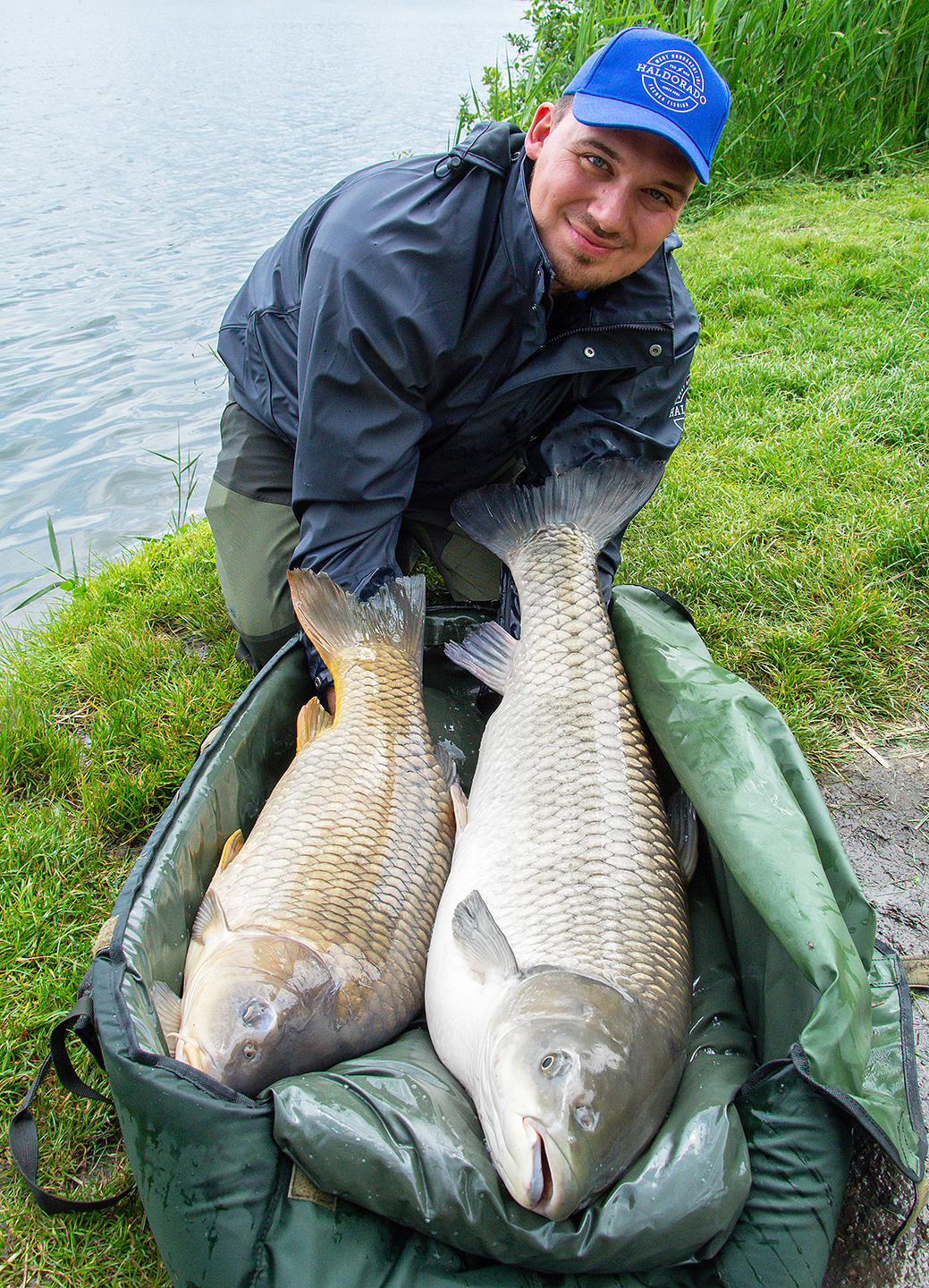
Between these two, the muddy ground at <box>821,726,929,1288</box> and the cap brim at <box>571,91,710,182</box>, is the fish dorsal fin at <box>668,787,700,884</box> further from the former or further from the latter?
the cap brim at <box>571,91,710,182</box>

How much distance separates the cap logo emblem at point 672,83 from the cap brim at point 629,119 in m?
0.04

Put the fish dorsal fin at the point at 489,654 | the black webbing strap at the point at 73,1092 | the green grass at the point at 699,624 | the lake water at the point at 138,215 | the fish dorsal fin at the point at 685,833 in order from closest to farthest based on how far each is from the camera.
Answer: the black webbing strap at the point at 73,1092 < the green grass at the point at 699,624 < the fish dorsal fin at the point at 685,833 < the fish dorsal fin at the point at 489,654 < the lake water at the point at 138,215

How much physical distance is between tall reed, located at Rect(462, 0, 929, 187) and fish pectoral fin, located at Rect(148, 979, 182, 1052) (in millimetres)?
5810

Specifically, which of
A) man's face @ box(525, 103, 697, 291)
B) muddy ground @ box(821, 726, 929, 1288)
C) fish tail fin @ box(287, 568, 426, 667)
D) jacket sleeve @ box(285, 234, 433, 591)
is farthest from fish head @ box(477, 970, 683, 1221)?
man's face @ box(525, 103, 697, 291)

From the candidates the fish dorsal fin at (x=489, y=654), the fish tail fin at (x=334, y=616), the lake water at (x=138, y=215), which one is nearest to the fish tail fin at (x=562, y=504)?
the fish dorsal fin at (x=489, y=654)

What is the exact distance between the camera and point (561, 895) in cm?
154

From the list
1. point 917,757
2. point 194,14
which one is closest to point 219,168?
point 917,757

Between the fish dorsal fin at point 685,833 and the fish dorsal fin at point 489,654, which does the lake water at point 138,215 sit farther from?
the fish dorsal fin at point 685,833

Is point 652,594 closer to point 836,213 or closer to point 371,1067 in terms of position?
point 371,1067

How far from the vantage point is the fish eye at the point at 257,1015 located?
1.37 m

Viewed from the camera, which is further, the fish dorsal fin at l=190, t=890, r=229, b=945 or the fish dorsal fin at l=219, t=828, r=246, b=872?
the fish dorsal fin at l=219, t=828, r=246, b=872

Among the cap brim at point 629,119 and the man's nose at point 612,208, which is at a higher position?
the cap brim at point 629,119

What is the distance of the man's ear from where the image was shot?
2.08 metres

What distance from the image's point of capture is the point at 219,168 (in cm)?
842
